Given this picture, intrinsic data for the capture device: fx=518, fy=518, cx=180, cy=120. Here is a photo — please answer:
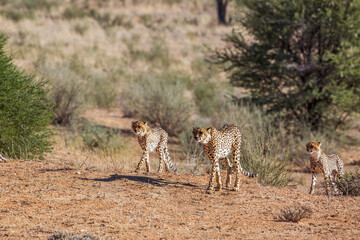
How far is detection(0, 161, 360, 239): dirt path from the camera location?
20.1ft

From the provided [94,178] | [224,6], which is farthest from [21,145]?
[224,6]

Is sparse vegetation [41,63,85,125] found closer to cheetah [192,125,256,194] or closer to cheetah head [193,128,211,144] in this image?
cheetah [192,125,256,194]

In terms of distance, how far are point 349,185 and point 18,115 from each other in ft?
20.7

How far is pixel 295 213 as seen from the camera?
6.60 m

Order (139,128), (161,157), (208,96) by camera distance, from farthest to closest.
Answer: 1. (208,96)
2. (161,157)
3. (139,128)

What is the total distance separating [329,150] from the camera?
15.4 meters

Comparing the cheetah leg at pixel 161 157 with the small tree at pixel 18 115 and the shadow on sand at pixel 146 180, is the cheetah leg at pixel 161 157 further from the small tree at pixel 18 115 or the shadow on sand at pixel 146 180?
the small tree at pixel 18 115

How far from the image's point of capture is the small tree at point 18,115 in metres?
10.0

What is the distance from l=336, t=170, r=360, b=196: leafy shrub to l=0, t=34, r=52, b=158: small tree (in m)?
5.69

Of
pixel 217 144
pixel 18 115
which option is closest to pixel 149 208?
pixel 217 144

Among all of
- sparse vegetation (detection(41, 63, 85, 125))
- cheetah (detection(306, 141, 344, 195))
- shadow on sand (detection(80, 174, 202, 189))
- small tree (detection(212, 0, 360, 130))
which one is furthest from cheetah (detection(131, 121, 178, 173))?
sparse vegetation (detection(41, 63, 85, 125))

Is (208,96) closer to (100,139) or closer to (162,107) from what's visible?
(162,107)

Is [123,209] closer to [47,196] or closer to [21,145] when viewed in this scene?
[47,196]

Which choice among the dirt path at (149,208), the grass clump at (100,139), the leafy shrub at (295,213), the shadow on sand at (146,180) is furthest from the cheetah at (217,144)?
the grass clump at (100,139)
